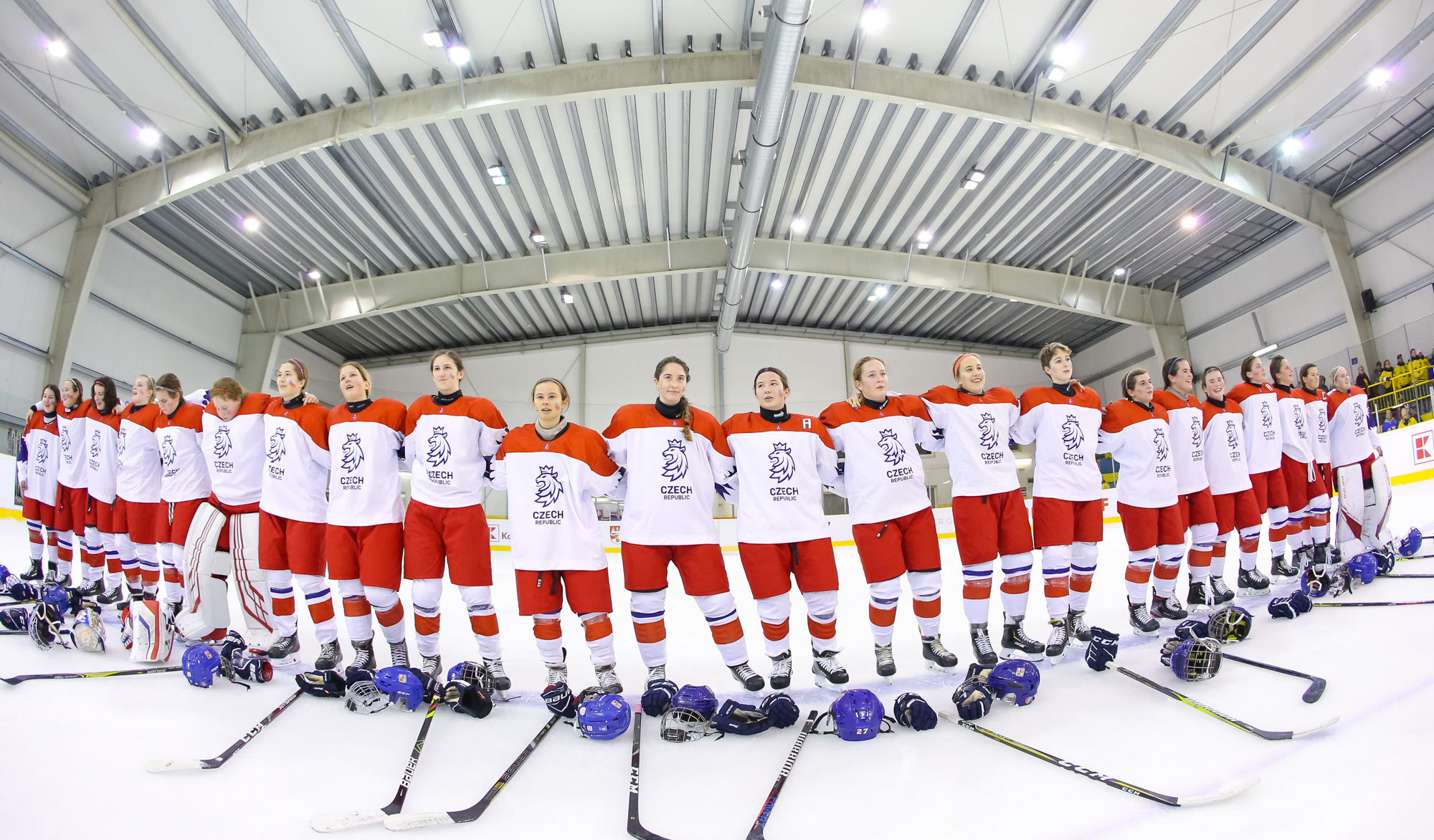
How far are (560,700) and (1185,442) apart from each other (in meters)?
4.12

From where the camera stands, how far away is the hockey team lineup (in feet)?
9.61

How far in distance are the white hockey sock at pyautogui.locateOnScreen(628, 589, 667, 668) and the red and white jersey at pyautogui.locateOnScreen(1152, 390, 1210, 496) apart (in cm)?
333

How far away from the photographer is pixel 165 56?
27.1 ft

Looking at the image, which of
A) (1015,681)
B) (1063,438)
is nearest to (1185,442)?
(1063,438)

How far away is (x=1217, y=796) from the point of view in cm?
204

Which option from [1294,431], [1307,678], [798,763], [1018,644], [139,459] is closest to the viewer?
[798,763]

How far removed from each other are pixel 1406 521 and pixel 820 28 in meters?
8.27

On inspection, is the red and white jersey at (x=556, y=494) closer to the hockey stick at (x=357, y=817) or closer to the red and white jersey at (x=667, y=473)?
the red and white jersey at (x=667, y=473)

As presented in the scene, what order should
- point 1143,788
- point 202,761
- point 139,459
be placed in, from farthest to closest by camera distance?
1. point 139,459
2. point 202,761
3. point 1143,788

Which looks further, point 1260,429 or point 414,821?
point 1260,429

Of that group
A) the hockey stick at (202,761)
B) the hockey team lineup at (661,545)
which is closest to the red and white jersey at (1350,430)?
the hockey team lineup at (661,545)

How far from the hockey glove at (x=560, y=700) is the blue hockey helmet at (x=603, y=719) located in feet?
0.58

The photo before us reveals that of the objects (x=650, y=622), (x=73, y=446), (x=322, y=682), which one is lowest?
(x=322, y=682)

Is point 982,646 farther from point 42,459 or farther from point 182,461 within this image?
point 42,459
